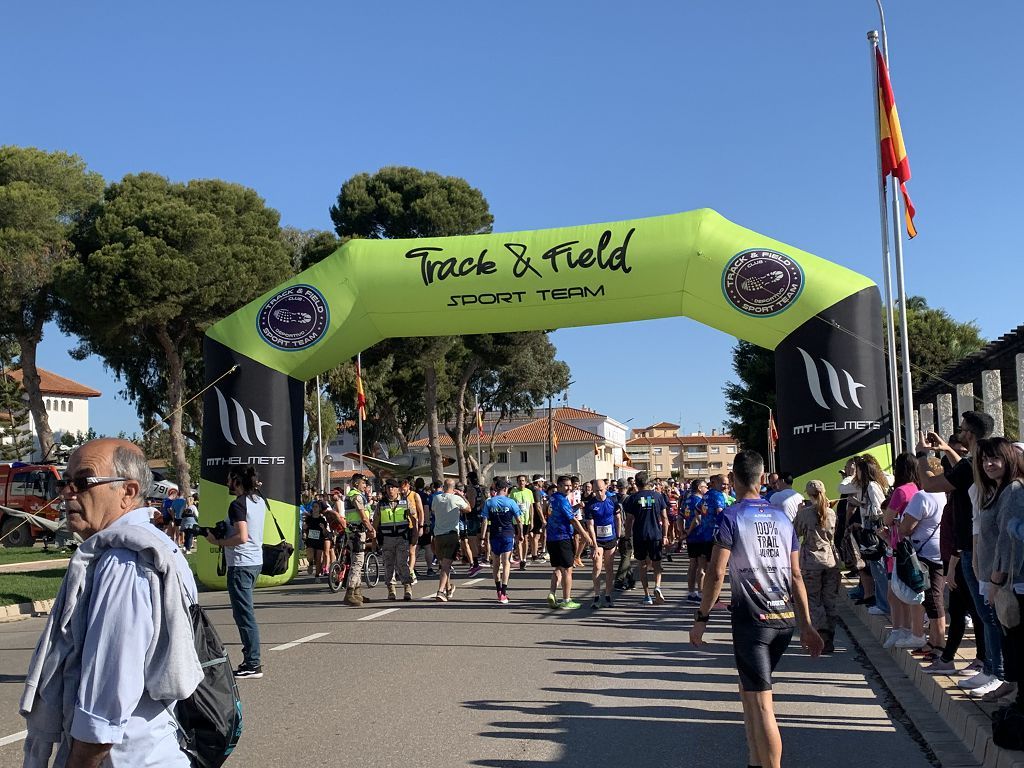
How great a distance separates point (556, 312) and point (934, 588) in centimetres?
843

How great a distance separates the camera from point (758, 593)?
521cm

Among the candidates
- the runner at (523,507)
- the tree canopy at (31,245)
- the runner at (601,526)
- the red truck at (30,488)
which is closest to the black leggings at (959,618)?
the runner at (601,526)

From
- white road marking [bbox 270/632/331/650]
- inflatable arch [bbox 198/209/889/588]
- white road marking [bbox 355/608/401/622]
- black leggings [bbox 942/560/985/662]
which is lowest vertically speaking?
white road marking [bbox 355/608/401/622]

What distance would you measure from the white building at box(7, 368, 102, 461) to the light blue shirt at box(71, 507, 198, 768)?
86.2 meters

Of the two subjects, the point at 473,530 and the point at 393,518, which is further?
the point at 473,530

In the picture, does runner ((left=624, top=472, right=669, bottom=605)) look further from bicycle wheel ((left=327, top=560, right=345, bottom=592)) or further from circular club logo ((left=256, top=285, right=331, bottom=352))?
circular club logo ((left=256, top=285, right=331, bottom=352))

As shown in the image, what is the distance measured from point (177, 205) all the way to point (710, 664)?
84.3 feet

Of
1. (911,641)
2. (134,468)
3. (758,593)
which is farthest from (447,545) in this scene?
(134,468)

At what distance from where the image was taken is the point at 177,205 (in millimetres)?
30484

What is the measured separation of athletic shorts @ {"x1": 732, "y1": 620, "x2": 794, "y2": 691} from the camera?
506 centimetres

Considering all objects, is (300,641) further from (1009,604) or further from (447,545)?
(1009,604)

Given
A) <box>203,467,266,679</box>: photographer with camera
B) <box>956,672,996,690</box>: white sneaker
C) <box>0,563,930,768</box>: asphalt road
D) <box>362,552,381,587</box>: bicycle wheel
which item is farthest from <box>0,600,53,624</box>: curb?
<box>956,672,996,690</box>: white sneaker

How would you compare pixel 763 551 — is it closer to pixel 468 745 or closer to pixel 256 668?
pixel 468 745

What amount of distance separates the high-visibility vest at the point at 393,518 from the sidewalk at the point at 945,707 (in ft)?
21.9
